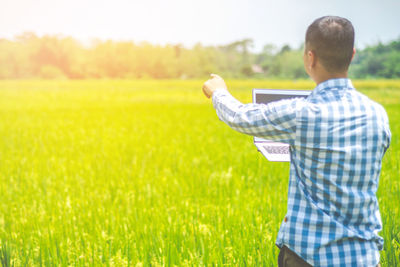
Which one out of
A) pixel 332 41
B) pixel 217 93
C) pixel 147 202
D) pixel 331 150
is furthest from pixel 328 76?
pixel 147 202

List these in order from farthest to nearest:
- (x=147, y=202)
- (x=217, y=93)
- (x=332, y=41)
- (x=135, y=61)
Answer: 1. (x=135, y=61)
2. (x=147, y=202)
3. (x=217, y=93)
4. (x=332, y=41)

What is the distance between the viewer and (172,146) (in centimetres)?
693

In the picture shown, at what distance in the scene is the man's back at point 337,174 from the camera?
136cm

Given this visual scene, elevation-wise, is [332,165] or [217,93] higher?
[217,93]

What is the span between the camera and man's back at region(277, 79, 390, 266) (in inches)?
53.7

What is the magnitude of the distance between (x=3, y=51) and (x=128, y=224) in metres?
56.3

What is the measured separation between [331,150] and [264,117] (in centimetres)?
27

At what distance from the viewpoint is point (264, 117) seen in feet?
4.68

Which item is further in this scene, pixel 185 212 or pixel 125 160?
pixel 125 160

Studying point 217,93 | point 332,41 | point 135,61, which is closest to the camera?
point 332,41

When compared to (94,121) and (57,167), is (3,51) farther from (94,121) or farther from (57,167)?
(57,167)

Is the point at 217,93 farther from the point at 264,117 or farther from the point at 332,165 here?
the point at 332,165

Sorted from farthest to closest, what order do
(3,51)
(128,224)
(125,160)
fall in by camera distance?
(3,51) < (125,160) < (128,224)

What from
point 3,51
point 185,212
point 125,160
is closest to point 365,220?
point 185,212
